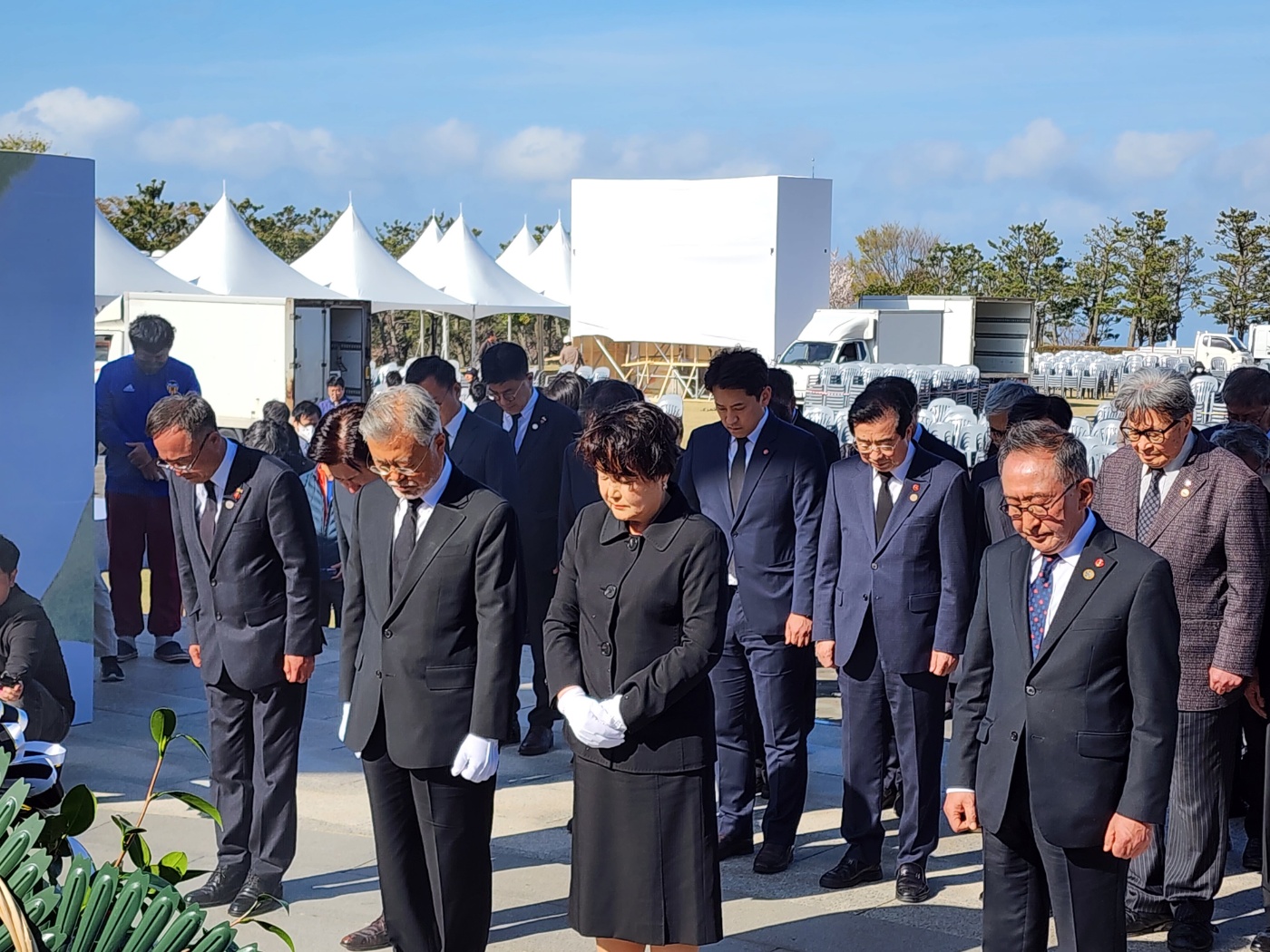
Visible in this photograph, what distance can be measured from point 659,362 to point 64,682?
2941 centimetres

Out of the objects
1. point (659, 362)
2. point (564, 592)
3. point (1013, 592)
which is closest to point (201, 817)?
point (564, 592)

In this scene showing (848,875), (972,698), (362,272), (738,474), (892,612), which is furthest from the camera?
(362,272)

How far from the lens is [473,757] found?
382 cm

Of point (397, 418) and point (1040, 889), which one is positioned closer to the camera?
point (1040, 889)

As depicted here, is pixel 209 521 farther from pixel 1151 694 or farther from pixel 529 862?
pixel 1151 694

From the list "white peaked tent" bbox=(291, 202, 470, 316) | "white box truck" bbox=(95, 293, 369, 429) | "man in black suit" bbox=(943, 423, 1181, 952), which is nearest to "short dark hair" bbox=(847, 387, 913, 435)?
"man in black suit" bbox=(943, 423, 1181, 952)

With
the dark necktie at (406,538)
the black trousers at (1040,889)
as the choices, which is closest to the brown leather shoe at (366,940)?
the dark necktie at (406,538)

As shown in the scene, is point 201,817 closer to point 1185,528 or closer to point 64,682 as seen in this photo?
point 64,682

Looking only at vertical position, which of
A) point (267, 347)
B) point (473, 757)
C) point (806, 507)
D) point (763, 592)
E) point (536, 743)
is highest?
point (267, 347)

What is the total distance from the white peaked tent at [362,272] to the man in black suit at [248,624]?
78.1 feet

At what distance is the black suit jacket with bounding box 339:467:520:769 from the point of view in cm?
386

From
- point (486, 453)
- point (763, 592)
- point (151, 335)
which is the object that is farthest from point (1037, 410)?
point (151, 335)

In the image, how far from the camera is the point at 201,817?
6.06 metres

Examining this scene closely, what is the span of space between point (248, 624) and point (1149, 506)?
3.05 metres
